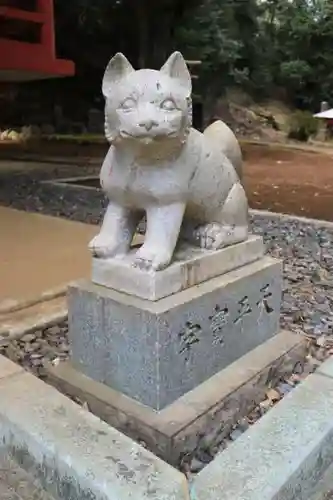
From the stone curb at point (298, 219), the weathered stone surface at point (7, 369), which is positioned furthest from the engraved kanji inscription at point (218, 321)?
the stone curb at point (298, 219)

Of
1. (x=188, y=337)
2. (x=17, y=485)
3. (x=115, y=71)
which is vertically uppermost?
(x=115, y=71)

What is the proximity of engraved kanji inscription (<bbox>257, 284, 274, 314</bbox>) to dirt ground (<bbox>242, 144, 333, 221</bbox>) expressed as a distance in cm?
286

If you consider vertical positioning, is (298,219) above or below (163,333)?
below

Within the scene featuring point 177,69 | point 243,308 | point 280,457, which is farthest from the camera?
point 243,308

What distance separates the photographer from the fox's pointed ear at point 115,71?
57.9 inches

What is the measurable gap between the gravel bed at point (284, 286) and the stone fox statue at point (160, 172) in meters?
0.61

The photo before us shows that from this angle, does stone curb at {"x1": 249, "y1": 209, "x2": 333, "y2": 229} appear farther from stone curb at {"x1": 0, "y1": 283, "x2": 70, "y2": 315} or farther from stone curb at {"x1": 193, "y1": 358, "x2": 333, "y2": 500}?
stone curb at {"x1": 193, "y1": 358, "x2": 333, "y2": 500}

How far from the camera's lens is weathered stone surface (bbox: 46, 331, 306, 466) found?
5.08 ft

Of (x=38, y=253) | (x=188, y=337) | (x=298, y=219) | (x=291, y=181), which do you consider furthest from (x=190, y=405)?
(x=291, y=181)

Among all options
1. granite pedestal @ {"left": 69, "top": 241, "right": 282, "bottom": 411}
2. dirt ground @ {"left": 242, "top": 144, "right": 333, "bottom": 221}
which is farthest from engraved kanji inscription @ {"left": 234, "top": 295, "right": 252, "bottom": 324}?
dirt ground @ {"left": 242, "top": 144, "right": 333, "bottom": 221}

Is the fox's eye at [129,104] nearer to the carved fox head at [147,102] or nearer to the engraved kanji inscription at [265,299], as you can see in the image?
the carved fox head at [147,102]

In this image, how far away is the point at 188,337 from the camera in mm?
1628

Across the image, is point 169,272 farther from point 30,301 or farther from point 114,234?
point 30,301

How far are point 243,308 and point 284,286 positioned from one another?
43.8 inches
